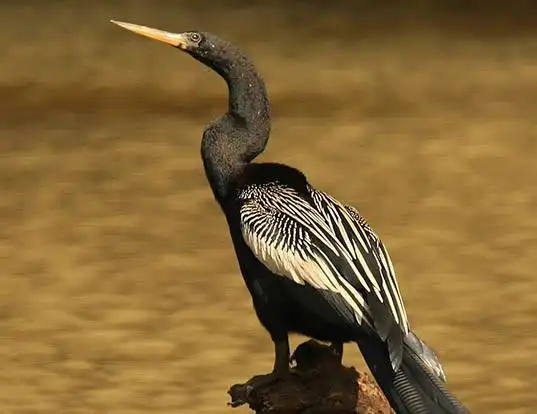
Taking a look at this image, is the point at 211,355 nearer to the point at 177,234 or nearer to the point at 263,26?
the point at 177,234

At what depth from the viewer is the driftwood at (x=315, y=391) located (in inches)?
124

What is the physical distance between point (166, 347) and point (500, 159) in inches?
84.3

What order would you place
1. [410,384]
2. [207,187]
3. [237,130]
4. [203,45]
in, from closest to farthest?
[410,384]
[237,130]
[203,45]
[207,187]

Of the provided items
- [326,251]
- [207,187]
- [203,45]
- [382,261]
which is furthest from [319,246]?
[207,187]

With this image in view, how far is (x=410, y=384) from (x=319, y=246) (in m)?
0.36

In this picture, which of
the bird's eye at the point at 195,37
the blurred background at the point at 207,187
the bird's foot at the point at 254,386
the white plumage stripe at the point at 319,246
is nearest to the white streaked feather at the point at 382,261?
the white plumage stripe at the point at 319,246

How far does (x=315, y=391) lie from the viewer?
3.16 meters

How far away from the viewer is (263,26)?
28.0 ft

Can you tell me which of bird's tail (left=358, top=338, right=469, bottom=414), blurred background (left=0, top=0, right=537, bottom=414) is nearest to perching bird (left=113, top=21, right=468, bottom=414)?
bird's tail (left=358, top=338, right=469, bottom=414)

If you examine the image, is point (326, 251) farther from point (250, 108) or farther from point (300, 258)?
point (250, 108)

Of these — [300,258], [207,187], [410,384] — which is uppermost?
[207,187]

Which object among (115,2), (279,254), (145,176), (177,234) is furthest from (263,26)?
(279,254)

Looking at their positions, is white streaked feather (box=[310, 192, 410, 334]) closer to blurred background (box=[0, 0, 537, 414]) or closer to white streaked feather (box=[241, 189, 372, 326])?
white streaked feather (box=[241, 189, 372, 326])

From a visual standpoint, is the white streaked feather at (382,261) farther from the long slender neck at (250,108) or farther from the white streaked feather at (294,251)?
the long slender neck at (250,108)
